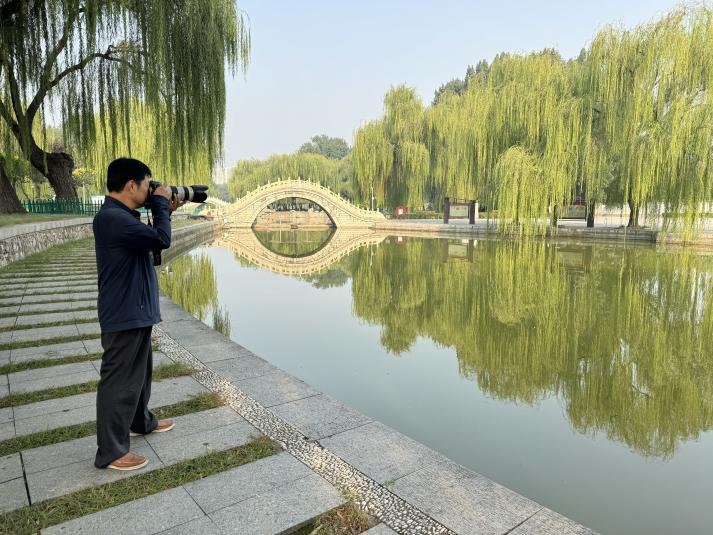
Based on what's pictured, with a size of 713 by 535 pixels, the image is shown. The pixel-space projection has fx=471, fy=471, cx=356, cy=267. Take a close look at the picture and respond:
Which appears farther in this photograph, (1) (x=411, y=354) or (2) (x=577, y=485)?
(1) (x=411, y=354)

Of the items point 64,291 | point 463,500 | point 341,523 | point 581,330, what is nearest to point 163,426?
point 341,523

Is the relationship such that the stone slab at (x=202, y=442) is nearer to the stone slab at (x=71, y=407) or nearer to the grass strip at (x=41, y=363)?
the stone slab at (x=71, y=407)

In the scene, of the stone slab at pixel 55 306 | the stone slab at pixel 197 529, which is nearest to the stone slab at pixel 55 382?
the stone slab at pixel 197 529

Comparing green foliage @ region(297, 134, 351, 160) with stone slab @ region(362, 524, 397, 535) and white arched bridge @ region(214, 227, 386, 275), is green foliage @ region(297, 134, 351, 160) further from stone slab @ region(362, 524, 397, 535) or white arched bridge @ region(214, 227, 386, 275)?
stone slab @ region(362, 524, 397, 535)

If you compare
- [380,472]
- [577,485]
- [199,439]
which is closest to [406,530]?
[380,472]

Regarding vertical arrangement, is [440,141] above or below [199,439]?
above

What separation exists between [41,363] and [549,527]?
3.80 metres

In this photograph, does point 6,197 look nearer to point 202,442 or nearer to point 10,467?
point 10,467

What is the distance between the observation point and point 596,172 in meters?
16.6

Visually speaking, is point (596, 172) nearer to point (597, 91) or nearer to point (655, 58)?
point (597, 91)

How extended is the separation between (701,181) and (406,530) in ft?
50.6

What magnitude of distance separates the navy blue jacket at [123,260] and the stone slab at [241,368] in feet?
4.93

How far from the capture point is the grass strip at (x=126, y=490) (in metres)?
1.91

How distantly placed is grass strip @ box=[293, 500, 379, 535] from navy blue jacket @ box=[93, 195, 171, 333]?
1.21m
